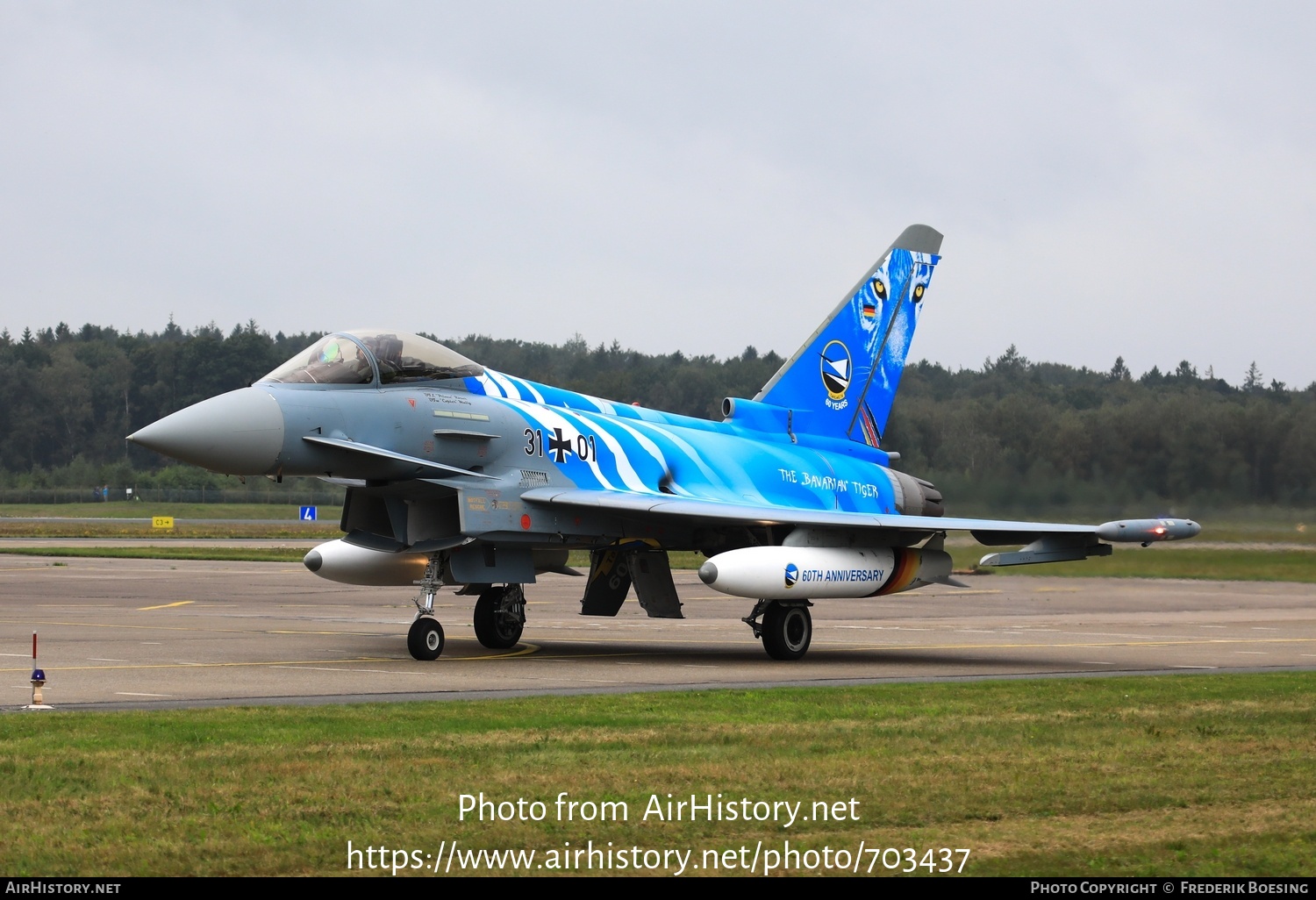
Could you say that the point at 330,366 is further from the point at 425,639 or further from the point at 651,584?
the point at 651,584

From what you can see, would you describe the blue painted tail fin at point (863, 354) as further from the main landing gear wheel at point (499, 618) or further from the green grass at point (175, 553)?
the green grass at point (175, 553)

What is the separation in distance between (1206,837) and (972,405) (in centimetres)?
2232

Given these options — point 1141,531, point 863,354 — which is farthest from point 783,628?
point 863,354

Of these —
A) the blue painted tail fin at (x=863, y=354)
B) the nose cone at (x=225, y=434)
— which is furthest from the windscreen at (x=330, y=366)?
the blue painted tail fin at (x=863, y=354)

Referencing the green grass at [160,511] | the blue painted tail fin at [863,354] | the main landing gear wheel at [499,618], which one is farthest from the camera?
the green grass at [160,511]

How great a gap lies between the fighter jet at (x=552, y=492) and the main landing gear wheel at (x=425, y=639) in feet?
0.05

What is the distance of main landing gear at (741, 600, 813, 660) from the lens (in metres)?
17.1

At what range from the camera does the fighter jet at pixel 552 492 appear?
1497 cm

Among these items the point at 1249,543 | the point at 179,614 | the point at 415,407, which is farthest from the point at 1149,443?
the point at 179,614

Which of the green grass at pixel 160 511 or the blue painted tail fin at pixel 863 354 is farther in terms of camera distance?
the green grass at pixel 160 511

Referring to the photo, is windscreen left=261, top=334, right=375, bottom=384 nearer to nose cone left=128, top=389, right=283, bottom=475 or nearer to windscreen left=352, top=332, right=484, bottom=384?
windscreen left=352, top=332, right=484, bottom=384

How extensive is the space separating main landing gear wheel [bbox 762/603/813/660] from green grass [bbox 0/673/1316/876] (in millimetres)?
4962

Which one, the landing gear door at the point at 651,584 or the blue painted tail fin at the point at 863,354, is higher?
the blue painted tail fin at the point at 863,354

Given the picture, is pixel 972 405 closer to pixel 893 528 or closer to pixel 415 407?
pixel 893 528
